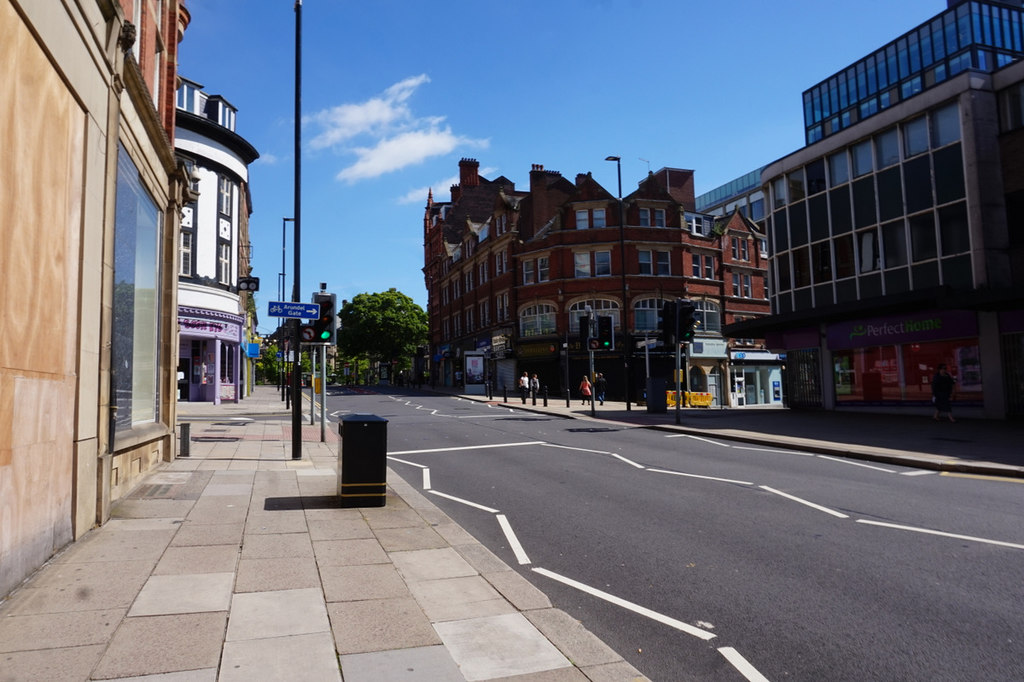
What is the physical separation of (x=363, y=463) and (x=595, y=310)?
122 feet

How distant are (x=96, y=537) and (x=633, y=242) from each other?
1626 inches

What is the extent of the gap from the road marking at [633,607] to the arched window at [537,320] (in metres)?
40.3

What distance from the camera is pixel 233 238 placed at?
36969mm

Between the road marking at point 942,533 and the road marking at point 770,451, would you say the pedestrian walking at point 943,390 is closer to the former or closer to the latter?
the road marking at point 770,451

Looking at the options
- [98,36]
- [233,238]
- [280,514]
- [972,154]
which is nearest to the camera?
[98,36]

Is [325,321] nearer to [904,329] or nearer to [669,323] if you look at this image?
[669,323]

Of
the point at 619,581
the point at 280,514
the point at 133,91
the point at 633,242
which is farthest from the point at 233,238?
the point at 619,581

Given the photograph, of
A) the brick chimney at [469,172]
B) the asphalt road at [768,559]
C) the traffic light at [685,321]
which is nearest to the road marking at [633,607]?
the asphalt road at [768,559]

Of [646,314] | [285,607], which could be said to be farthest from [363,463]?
[646,314]

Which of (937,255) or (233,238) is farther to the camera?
(233,238)

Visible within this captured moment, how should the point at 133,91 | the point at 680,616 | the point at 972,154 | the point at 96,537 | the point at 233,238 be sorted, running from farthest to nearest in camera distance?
1. the point at 233,238
2. the point at 972,154
3. the point at 133,91
4. the point at 96,537
5. the point at 680,616

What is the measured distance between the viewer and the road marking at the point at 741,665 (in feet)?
12.2

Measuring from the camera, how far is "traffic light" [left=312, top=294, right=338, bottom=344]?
49.0 ft

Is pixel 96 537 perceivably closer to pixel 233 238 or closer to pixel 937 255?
pixel 937 255
